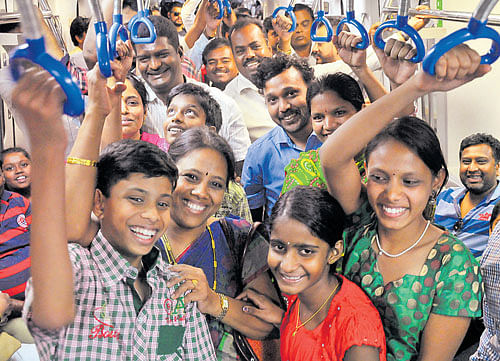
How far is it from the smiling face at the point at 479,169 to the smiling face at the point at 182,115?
1524mm

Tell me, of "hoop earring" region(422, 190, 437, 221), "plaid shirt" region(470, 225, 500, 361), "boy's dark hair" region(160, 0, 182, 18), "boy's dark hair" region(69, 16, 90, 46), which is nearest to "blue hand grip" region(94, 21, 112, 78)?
"hoop earring" region(422, 190, 437, 221)

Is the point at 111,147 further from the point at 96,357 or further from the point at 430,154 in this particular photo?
the point at 430,154

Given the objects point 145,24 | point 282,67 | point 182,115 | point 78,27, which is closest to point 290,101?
point 282,67

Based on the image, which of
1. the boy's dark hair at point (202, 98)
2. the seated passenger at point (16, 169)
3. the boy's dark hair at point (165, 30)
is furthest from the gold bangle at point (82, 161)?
the seated passenger at point (16, 169)

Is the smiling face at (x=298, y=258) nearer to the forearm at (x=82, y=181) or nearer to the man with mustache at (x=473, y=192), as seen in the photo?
the forearm at (x=82, y=181)

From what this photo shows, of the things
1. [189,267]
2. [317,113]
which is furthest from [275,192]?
[189,267]

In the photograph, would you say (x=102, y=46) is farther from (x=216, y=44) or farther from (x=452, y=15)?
(x=216, y=44)

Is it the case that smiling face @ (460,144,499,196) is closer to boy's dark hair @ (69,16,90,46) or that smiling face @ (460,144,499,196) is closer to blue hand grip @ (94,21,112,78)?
boy's dark hair @ (69,16,90,46)

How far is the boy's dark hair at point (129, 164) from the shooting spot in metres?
1.24

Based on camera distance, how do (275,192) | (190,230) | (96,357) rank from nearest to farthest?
(96,357) → (190,230) → (275,192)

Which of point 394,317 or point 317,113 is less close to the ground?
point 317,113

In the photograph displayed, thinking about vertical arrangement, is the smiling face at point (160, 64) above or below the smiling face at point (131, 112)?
above

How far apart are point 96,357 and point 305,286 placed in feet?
1.54

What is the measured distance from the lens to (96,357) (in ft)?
3.78
